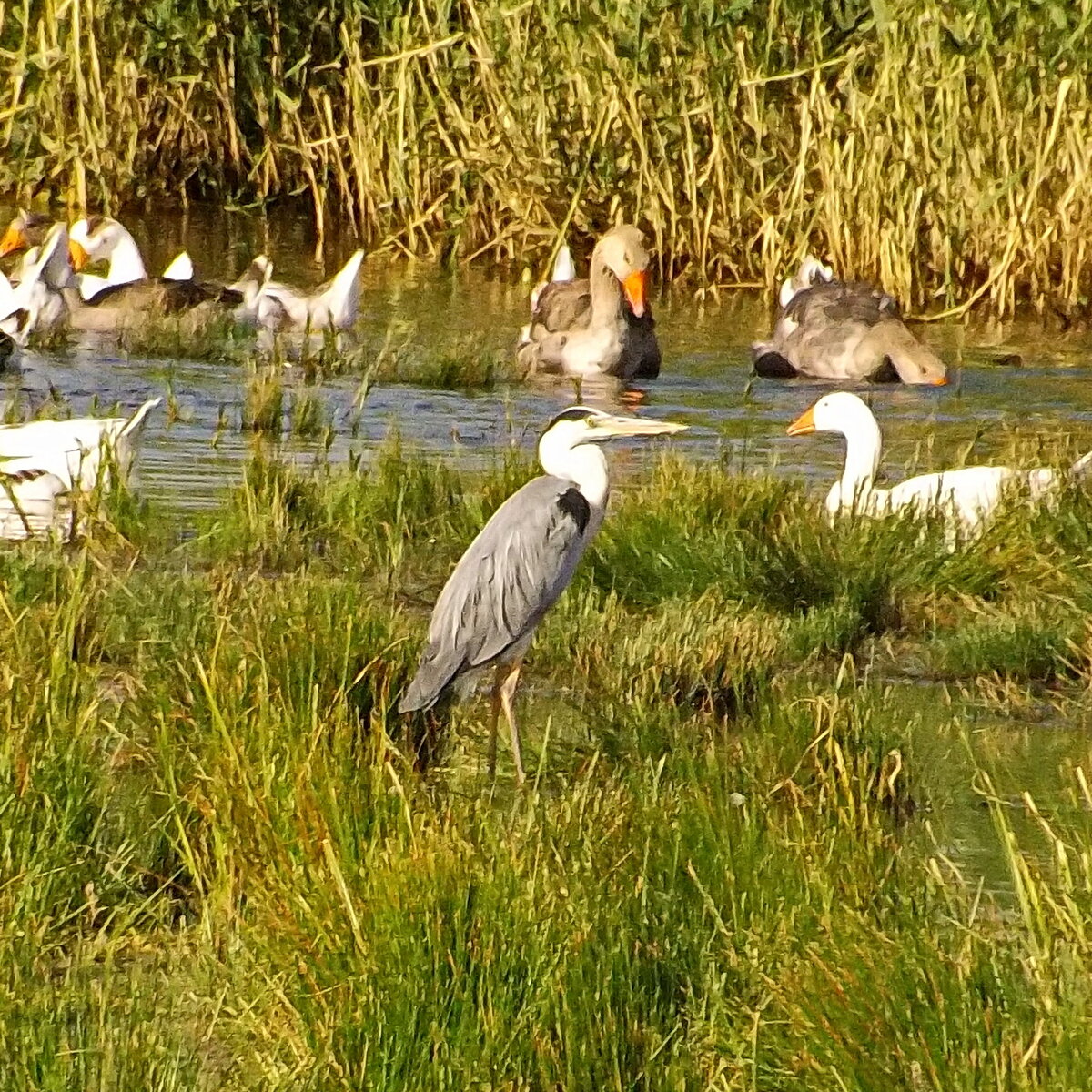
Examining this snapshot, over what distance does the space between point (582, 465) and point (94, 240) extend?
899cm

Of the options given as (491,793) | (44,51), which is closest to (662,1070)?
(491,793)

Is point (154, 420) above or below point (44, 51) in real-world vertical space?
below

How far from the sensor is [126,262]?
571 inches

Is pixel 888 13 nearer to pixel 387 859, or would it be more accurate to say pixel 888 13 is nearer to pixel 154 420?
pixel 154 420

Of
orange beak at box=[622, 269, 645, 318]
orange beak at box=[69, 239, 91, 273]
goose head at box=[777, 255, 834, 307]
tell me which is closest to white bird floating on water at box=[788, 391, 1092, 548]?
orange beak at box=[622, 269, 645, 318]

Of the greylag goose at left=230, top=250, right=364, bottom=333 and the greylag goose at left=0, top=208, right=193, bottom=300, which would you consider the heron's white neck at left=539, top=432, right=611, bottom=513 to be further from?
the greylag goose at left=0, top=208, right=193, bottom=300

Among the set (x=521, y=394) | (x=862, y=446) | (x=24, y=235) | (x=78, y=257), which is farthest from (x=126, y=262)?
(x=862, y=446)

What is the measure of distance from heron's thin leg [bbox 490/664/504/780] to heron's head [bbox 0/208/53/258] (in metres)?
9.92

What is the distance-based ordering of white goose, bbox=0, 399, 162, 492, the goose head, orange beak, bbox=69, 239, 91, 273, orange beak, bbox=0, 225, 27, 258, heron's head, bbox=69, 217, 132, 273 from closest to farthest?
white goose, bbox=0, 399, 162, 492 < the goose head < heron's head, bbox=69, 217, 132, 273 < orange beak, bbox=69, 239, 91, 273 < orange beak, bbox=0, 225, 27, 258

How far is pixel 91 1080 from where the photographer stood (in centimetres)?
339

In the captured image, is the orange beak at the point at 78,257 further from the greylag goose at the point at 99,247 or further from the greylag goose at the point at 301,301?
the greylag goose at the point at 301,301

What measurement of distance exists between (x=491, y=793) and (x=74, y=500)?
2.64m

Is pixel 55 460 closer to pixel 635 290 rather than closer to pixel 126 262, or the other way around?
pixel 635 290

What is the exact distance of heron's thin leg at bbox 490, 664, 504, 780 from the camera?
5.67m
